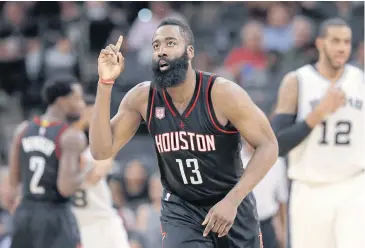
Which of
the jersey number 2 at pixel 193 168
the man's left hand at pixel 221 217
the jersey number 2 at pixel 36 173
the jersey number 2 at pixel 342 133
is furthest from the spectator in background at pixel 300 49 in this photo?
the man's left hand at pixel 221 217

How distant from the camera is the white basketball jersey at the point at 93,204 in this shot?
8578 mm

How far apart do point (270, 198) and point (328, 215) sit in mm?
1689

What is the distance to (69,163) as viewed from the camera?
7.35 m

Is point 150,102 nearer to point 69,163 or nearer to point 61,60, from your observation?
point 69,163

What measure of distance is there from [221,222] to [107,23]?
29.6 feet

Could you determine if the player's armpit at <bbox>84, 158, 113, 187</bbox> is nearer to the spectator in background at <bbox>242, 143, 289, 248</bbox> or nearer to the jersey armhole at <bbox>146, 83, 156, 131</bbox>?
the spectator in background at <bbox>242, 143, 289, 248</bbox>

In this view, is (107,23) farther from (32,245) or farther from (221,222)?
(221,222)

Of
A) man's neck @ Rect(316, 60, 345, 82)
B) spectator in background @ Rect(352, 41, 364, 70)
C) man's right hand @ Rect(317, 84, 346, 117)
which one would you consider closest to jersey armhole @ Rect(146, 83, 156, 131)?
man's right hand @ Rect(317, 84, 346, 117)

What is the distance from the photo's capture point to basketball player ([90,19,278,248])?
212 inches

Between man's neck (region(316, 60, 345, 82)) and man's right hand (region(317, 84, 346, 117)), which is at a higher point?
man's neck (region(316, 60, 345, 82))

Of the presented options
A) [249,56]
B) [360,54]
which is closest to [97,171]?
[249,56]

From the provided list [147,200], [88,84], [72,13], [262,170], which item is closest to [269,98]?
[147,200]

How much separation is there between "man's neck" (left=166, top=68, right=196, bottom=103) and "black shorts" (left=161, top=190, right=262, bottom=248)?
2.18ft

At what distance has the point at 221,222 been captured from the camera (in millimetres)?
5090
